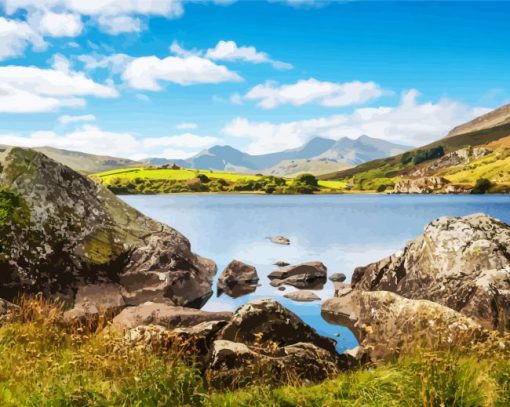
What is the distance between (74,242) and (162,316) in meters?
6.23

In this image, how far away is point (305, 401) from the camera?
720cm

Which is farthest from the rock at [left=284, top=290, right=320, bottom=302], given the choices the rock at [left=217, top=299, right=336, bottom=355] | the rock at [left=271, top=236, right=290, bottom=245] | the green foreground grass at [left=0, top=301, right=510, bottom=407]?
the rock at [left=271, top=236, right=290, bottom=245]

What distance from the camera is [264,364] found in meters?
9.66

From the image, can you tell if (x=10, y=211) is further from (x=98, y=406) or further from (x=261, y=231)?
(x=261, y=231)

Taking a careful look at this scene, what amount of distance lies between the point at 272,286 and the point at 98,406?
22976mm

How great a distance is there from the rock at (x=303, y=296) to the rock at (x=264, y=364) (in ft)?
45.6

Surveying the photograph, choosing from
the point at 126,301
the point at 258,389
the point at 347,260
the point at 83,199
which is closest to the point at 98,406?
the point at 258,389

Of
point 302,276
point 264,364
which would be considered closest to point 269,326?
point 264,364

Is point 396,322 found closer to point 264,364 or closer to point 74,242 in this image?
point 264,364

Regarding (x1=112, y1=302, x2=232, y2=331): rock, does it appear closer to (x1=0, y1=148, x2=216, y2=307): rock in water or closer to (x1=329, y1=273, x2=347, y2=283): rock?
(x1=0, y1=148, x2=216, y2=307): rock in water

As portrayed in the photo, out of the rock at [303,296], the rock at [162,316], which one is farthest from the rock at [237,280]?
the rock at [162,316]

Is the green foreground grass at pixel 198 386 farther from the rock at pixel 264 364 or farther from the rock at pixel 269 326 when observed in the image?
the rock at pixel 269 326

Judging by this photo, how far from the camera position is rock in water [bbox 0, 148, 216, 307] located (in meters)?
18.6

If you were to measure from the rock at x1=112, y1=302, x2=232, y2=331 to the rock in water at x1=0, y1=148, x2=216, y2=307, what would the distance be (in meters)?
3.97
